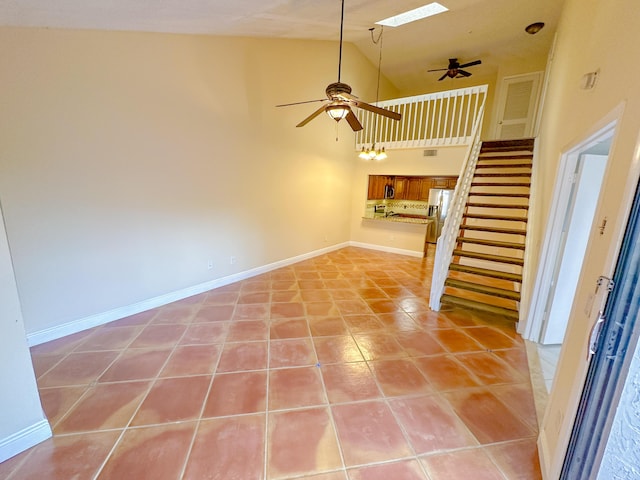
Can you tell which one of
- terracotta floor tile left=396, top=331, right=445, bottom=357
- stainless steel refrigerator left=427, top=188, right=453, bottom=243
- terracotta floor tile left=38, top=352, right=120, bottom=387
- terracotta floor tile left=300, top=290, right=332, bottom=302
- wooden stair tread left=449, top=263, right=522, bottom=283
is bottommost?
terracotta floor tile left=38, top=352, right=120, bottom=387

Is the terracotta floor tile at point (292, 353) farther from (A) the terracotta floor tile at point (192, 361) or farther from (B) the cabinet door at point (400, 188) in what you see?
(B) the cabinet door at point (400, 188)

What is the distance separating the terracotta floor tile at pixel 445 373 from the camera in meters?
2.07

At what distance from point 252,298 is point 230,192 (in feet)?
5.06

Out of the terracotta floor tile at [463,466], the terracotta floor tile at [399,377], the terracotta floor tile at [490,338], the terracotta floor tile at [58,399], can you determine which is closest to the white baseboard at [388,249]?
the terracotta floor tile at [490,338]

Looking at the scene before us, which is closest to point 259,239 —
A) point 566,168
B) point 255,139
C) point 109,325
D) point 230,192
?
point 230,192

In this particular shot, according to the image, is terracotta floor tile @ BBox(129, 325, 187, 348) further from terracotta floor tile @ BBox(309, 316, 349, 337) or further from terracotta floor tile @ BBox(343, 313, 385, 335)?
terracotta floor tile @ BBox(343, 313, 385, 335)

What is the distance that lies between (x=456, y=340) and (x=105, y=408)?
2.97m

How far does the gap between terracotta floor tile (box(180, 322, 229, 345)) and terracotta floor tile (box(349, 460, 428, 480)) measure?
166 centimetres

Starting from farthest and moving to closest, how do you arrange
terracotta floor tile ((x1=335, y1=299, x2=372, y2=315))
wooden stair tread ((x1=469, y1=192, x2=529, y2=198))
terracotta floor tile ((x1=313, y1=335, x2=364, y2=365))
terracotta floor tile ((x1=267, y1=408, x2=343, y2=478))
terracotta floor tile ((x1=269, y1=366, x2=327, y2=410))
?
wooden stair tread ((x1=469, y1=192, x2=529, y2=198))
terracotta floor tile ((x1=335, y1=299, x2=372, y2=315))
terracotta floor tile ((x1=313, y1=335, x2=364, y2=365))
terracotta floor tile ((x1=269, y1=366, x2=327, y2=410))
terracotta floor tile ((x1=267, y1=408, x2=343, y2=478))

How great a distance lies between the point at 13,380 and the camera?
4.52ft

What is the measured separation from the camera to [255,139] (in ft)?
13.2

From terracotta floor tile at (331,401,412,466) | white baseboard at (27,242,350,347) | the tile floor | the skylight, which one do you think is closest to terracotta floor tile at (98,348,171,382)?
the tile floor

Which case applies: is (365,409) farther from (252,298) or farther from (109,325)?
(109,325)

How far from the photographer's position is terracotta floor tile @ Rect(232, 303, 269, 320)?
3041mm
